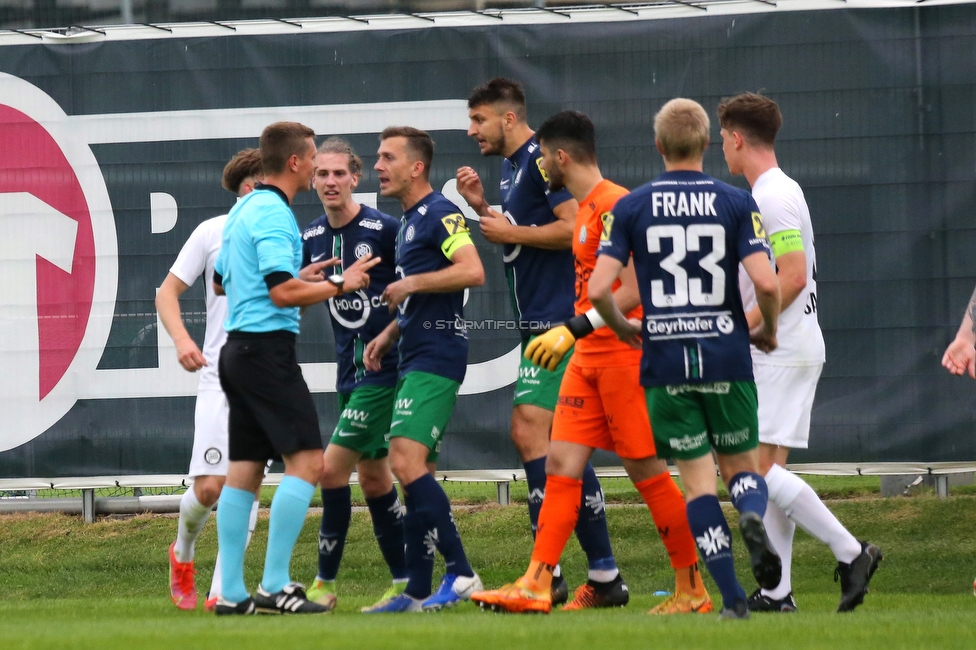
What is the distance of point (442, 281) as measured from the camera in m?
6.03

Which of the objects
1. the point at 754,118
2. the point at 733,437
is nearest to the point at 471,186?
the point at 754,118

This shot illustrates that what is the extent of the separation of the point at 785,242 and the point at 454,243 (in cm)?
160

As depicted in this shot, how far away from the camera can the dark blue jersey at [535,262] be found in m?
6.32

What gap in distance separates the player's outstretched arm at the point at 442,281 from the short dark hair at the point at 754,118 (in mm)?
1508

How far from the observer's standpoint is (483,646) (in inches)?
162

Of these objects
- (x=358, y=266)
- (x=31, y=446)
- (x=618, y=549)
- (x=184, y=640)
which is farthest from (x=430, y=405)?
(x=31, y=446)

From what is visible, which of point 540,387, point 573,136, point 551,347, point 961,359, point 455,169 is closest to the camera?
point 551,347

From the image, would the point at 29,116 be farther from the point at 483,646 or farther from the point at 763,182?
the point at 483,646

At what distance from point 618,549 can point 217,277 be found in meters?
3.61

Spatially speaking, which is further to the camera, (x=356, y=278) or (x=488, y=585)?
(x=488, y=585)

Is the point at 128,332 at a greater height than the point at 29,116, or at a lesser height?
lesser

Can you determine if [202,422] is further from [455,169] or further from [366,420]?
[455,169]

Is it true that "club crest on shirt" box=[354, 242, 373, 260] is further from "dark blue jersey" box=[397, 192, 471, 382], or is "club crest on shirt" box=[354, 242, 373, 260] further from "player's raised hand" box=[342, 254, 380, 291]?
"player's raised hand" box=[342, 254, 380, 291]

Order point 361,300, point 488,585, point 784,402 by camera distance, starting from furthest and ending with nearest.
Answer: point 488,585 → point 361,300 → point 784,402
